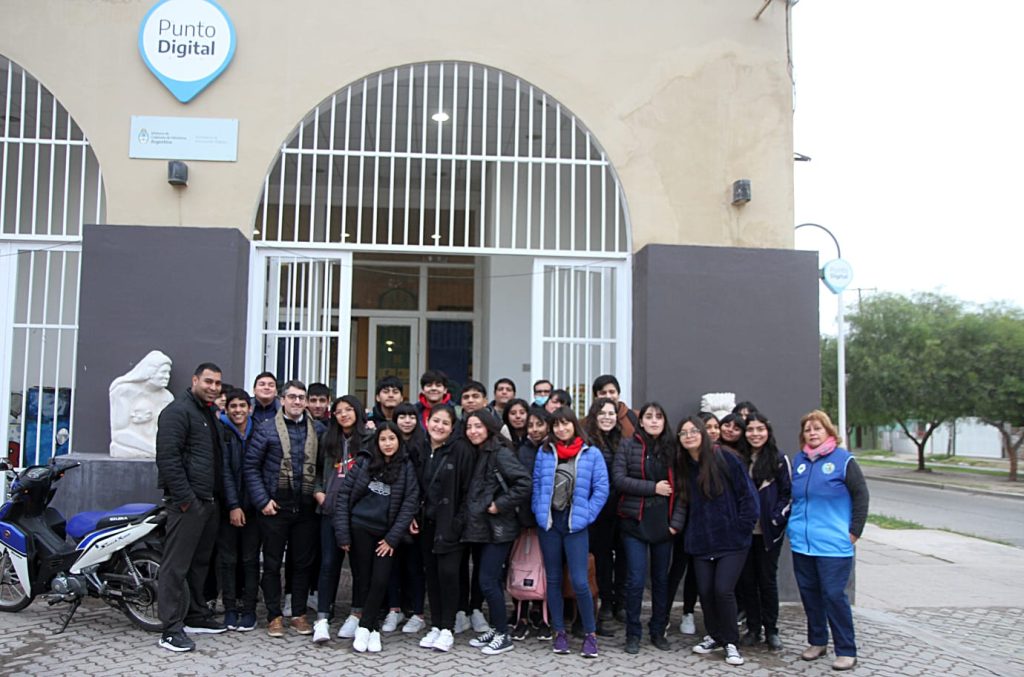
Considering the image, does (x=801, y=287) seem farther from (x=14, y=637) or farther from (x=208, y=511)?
(x=14, y=637)

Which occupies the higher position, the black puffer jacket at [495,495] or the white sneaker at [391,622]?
the black puffer jacket at [495,495]

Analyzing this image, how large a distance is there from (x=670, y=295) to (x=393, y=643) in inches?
153

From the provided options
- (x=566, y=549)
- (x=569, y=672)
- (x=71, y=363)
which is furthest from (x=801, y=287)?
(x=71, y=363)

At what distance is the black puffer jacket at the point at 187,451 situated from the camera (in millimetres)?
5059

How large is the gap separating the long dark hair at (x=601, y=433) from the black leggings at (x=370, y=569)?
5.23ft

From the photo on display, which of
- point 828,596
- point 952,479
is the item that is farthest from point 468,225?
point 952,479

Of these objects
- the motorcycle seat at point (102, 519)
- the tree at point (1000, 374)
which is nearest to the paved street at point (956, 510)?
the tree at point (1000, 374)

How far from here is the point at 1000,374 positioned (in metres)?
22.9

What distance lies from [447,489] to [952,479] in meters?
23.8

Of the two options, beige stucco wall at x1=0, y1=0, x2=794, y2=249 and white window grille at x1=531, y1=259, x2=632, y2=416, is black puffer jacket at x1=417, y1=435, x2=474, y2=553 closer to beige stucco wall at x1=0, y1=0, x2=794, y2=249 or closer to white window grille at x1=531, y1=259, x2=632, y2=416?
white window grille at x1=531, y1=259, x2=632, y2=416

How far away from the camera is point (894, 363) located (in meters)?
25.0

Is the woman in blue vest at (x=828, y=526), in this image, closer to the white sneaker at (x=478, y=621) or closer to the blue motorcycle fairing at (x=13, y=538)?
the white sneaker at (x=478, y=621)

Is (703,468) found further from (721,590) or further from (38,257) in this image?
(38,257)

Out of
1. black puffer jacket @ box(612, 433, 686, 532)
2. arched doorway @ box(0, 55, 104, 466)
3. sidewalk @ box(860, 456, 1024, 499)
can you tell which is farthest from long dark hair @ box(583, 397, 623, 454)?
sidewalk @ box(860, 456, 1024, 499)
